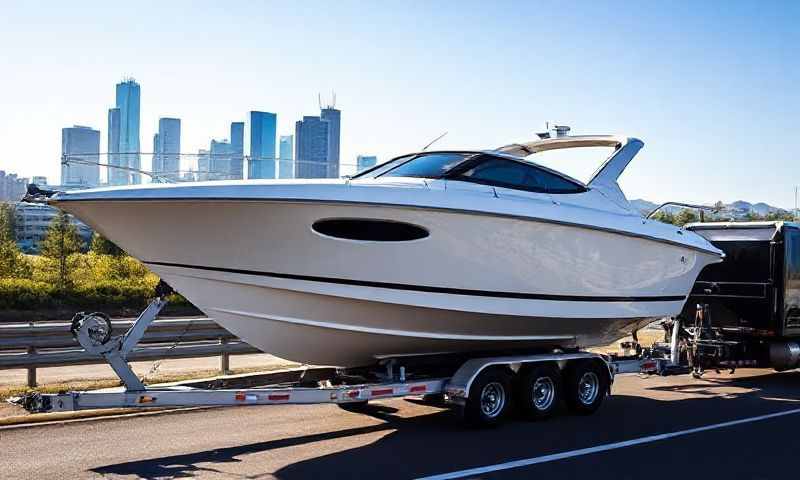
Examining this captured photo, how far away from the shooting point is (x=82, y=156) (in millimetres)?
8758

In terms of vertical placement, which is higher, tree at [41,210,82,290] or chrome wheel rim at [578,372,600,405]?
tree at [41,210,82,290]

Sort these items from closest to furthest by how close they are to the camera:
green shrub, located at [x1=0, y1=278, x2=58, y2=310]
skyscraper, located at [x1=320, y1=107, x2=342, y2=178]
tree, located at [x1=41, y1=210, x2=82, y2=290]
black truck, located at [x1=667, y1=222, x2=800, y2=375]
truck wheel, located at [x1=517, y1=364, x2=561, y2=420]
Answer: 1. truck wheel, located at [x1=517, y1=364, x2=561, y2=420]
2. skyscraper, located at [x1=320, y1=107, x2=342, y2=178]
3. black truck, located at [x1=667, y1=222, x2=800, y2=375]
4. green shrub, located at [x1=0, y1=278, x2=58, y2=310]
5. tree, located at [x1=41, y1=210, x2=82, y2=290]

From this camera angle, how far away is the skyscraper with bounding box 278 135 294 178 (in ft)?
29.1

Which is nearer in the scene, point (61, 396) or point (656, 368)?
point (61, 396)

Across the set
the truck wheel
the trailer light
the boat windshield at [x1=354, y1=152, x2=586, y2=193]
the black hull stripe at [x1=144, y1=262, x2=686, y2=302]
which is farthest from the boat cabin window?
the trailer light

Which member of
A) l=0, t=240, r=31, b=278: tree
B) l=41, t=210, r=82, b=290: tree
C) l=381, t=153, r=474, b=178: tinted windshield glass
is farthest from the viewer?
l=41, t=210, r=82, b=290: tree

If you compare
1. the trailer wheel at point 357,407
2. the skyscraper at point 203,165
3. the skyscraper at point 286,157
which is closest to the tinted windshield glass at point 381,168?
the skyscraper at point 286,157

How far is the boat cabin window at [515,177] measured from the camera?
8672 mm

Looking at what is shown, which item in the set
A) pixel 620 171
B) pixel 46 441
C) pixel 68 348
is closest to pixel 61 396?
pixel 46 441

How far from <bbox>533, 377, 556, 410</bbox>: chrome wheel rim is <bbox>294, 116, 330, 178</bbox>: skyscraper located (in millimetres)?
3441

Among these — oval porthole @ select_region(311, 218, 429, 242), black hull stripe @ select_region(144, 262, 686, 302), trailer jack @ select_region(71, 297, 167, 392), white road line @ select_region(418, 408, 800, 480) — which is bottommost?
white road line @ select_region(418, 408, 800, 480)

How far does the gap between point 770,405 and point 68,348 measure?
9242mm

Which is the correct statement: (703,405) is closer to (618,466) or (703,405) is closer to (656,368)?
(656,368)

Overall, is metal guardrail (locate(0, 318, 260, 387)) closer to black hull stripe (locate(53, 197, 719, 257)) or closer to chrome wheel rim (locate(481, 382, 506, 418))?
black hull stripe (locate(53, 197, 719, 257))
